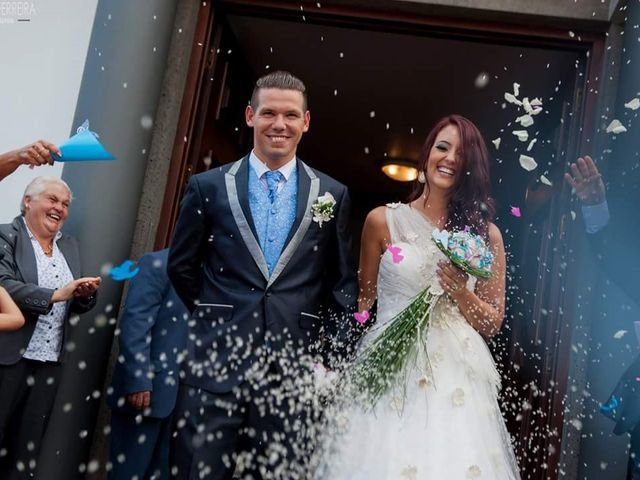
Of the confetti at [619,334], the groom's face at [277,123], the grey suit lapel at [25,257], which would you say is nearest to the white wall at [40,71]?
the grey suit lapel at [25,257]

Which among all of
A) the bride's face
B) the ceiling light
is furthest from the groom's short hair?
the ceiling light

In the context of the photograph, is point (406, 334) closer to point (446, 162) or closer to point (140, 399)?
point (446, 162)

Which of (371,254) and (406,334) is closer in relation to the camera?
(406,334)

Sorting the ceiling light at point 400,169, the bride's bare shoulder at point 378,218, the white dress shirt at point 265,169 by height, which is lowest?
the bride's bare shoulder at point 378,218

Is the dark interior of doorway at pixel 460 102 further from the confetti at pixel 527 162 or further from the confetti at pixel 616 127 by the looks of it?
the confetti at pixel 527 162

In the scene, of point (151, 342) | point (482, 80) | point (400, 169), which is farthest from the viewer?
point (400, 169)

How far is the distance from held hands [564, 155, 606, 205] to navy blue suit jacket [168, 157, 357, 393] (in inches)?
39.6

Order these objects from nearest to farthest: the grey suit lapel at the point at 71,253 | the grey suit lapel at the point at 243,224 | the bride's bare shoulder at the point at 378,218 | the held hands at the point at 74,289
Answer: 1. the grey suit lapel at the point at 243,224
2. the bride's bare shoulder at the point at 378,218
3. the held hands at the point at 74,289
4. the grey suit lapel at the point at 71,253

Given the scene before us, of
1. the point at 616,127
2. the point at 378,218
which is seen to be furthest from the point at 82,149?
the point at 616,127

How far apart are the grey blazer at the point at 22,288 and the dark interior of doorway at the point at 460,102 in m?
1.58

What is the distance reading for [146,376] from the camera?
15.0ft

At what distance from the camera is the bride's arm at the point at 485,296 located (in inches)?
145

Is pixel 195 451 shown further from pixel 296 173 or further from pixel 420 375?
pixel 296 173

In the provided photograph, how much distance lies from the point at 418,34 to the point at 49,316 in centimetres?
301
